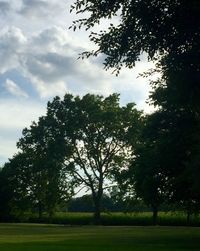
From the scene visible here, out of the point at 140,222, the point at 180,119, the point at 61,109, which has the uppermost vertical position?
the point at 61,109

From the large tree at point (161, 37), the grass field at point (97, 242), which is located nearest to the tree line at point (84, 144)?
the grass field at point (97, 242)

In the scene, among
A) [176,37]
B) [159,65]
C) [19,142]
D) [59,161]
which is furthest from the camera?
[19,142]

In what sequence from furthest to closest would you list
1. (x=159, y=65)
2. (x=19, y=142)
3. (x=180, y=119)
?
(x=19, y=142)
(x=180, y=119)
(x=159, y=65)

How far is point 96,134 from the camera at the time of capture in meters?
95.5

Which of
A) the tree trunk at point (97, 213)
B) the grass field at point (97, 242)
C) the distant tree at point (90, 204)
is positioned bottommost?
the grass field at point (97, 242)

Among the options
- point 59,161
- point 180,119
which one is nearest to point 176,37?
point 180,119

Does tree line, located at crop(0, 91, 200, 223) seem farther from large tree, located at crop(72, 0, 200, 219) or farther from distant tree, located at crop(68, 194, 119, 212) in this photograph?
large tree, located at crop(72, 0, 200, 219)

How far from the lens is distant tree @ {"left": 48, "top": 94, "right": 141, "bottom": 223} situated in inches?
3713

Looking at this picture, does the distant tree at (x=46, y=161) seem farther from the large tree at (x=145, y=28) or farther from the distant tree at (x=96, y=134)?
the large tree at (x=145, y=28)

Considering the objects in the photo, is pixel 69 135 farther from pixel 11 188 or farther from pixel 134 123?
pixel 11 188

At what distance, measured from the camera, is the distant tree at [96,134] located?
94.3 m

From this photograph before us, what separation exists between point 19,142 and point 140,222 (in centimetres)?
2681

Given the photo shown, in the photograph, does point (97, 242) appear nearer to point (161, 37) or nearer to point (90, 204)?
point (161, 37)

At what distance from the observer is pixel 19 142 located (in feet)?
336
